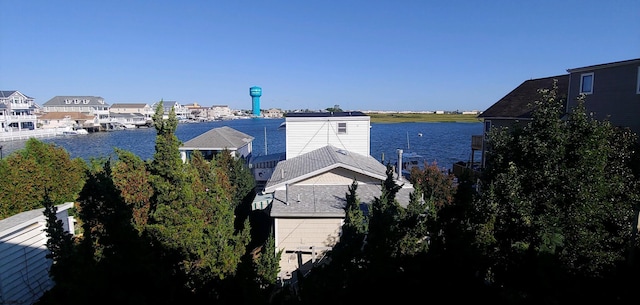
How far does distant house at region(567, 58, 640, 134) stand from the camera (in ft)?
41.0

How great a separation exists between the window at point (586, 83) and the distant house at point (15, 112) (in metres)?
96.4

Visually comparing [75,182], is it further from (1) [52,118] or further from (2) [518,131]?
(1) [52,118]

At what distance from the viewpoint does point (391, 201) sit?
312 inches

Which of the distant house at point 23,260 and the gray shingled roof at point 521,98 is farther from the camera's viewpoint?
the gray shingled roof at point 521,98

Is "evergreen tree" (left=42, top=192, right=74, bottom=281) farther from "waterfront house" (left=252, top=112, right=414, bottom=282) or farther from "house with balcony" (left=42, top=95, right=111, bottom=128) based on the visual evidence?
"house with balcony" (left=42, top=95, right=111, bottom=128)

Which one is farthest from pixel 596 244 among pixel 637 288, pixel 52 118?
pixel 52 118

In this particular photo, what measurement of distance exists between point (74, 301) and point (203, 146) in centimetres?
2115

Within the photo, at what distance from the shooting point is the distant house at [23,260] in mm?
8750

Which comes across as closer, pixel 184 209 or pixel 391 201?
pixel 184 209

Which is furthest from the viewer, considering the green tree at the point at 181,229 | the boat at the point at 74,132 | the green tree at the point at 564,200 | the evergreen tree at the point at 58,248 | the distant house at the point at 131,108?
the distant house at the point at 131,108

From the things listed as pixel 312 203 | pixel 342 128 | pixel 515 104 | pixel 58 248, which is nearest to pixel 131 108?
pixel 342 128

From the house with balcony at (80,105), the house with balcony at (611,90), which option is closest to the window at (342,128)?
the house with balcony at (611,90)

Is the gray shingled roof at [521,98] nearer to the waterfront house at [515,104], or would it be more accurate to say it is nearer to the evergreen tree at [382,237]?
the waterfront house at [515,104]

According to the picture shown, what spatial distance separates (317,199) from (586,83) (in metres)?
12.6
